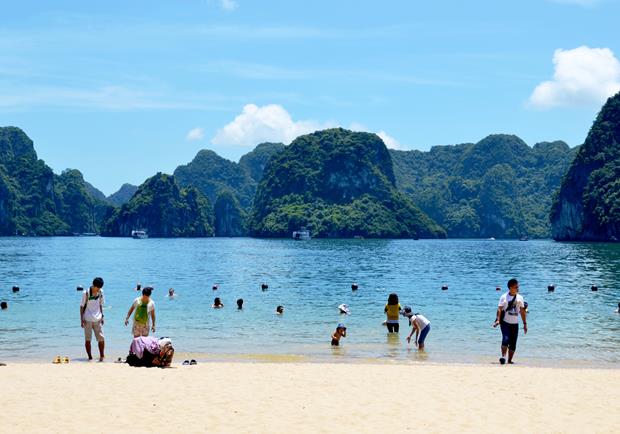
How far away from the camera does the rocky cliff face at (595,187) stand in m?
156

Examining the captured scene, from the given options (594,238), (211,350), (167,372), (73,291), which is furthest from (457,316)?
(594,238)

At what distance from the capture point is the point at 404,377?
17.2 meters

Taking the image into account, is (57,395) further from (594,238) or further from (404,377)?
(594,238)

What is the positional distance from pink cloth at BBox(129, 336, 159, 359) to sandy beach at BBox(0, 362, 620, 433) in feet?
1.90

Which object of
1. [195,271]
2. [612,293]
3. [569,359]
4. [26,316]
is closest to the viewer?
[569,359]

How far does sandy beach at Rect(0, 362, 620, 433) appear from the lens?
1223 centimetres

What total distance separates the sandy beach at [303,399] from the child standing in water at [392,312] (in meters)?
7.56

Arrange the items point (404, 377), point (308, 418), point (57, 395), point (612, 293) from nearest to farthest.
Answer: point (308, 418), point (57, 395), point (404, 377), point (612, 293)

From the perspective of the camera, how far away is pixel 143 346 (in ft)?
60.5

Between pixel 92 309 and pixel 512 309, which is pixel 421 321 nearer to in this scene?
pixel 512 309

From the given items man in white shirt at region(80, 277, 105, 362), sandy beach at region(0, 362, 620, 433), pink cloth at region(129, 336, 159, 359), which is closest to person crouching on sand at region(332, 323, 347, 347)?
sandy beach at region(0, 362, 620, 433)

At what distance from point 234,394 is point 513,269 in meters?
67.7

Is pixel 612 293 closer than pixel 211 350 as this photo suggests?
No

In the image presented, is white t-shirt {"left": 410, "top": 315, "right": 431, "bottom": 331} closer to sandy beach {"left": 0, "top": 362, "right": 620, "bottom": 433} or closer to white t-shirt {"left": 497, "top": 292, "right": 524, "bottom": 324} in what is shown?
white t-shirt {"left": 497, "top": 292, "right": 524, "bottom": 324}
